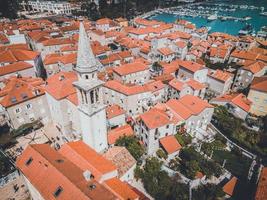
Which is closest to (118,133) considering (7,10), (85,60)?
(85,60)

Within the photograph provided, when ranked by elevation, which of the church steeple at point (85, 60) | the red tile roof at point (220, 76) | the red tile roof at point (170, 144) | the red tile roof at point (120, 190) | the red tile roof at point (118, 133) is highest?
the church steeple at point (85, 60)

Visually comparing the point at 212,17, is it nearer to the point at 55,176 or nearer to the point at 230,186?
the point at 230,186

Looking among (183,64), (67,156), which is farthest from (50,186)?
(183,64)

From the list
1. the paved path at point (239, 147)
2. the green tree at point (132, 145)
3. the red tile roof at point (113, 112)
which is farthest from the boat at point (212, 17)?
the green tree at point (132, 145)

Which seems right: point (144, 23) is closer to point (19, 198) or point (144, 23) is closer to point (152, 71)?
point (152, 71)

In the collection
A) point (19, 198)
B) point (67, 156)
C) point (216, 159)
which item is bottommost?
point (216, 159)

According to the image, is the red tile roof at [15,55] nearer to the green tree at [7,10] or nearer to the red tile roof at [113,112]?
the red tile roof at [113,112]
